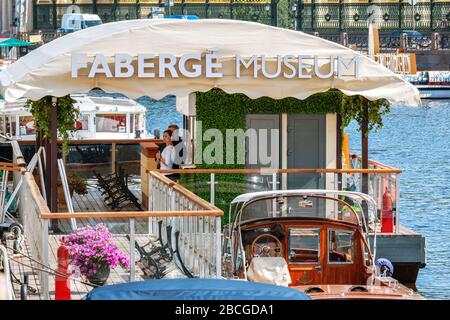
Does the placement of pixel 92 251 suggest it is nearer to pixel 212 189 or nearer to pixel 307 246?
pixel 307 246

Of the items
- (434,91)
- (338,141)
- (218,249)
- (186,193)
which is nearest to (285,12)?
(434,91)

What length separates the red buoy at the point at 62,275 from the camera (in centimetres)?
1303

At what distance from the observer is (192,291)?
27.4ft

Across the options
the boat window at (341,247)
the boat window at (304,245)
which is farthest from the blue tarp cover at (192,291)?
the boat window at (341,247)

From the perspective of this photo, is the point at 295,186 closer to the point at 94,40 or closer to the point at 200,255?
the point at 94,40

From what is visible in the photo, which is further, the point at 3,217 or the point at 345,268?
the point at 3,217

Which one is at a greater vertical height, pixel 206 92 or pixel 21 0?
pixel 21 0

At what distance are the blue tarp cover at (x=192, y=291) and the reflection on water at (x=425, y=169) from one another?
1364 cm

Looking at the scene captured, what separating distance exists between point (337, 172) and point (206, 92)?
88.2 inches

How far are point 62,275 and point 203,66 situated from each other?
521 centimetres

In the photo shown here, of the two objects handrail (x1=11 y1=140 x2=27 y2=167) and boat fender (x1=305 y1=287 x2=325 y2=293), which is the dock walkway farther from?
handrail (x1=11 y1=140 x2=27 y2=167)

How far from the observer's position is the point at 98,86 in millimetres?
17594

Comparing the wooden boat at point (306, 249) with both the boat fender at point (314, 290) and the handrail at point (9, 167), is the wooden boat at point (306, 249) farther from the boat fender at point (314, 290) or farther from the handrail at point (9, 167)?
the handrail at point (9, 167)
